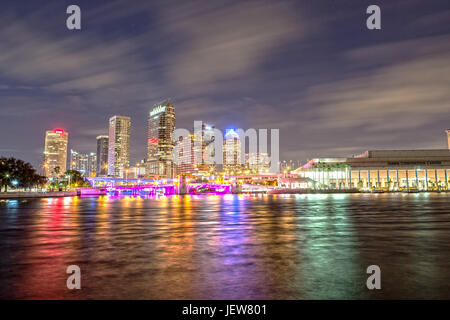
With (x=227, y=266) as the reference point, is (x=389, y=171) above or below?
above

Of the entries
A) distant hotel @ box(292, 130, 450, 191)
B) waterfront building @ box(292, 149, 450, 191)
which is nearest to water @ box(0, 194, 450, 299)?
distant hotel @ box(292, 130, 450, 191)

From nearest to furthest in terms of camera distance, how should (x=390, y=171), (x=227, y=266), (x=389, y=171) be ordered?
(x=227, y=266) < (x=389, y=171) < (x=390, y=171)

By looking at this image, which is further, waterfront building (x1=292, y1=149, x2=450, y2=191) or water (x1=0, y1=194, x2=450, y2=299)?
waterfront building (x1=292, y1=149, x2=450, y2=191)

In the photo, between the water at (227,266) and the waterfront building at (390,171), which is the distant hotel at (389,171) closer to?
the waterfront building at (390,171)

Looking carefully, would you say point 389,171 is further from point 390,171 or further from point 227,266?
point 227,266

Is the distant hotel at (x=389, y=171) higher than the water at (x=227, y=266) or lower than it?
higher

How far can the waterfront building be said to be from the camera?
185 m

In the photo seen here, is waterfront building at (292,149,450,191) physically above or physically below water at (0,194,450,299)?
above

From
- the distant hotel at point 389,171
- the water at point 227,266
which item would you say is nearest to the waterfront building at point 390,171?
the distant hotel at point 389,171

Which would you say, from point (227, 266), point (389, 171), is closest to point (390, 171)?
point (389, 171)

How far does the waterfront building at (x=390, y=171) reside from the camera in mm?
185000

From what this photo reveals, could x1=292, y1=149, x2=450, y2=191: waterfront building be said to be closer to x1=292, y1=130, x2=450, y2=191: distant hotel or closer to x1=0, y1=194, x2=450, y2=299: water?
x1=292, y1=130, x2=450, y2=191: distant hotel

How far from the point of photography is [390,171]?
187375mm
